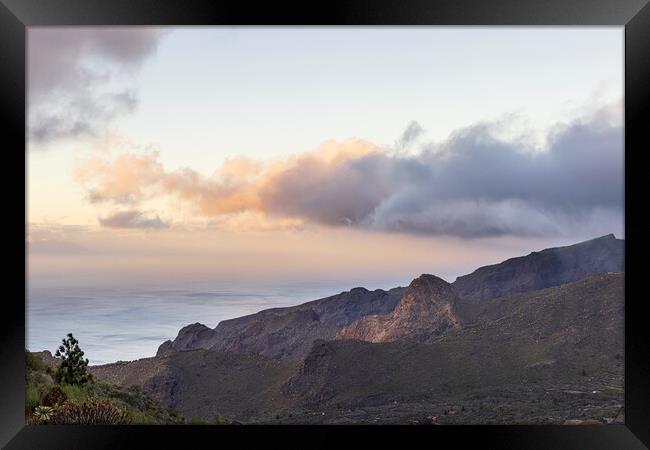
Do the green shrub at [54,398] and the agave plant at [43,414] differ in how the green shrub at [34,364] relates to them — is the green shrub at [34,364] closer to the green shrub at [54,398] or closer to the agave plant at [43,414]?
the green shrub at [54,398]

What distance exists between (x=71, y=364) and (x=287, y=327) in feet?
88.7

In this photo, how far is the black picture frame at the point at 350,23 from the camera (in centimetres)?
555

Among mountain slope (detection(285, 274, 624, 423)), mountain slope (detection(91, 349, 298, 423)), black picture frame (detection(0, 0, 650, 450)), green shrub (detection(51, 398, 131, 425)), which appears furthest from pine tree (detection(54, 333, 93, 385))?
mountain slope (detection(91, 349, 298, 423))

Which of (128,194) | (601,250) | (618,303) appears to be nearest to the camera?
(128,194)

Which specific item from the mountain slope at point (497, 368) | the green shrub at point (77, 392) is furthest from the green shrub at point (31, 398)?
the mountain slope at point (497, 368)

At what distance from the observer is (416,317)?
35062mm

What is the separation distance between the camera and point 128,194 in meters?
24.7

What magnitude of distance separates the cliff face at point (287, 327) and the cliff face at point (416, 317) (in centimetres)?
154

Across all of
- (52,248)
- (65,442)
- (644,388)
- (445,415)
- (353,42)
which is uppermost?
(353,42)

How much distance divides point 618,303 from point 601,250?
32.4ft

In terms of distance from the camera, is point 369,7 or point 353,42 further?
point 353,42

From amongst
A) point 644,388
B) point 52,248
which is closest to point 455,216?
point 52,248

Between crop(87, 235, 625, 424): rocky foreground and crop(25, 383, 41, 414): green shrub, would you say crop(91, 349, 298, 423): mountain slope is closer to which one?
crop(87, 235, 625, 424): rocky foreground

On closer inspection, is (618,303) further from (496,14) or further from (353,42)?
(496,14)
